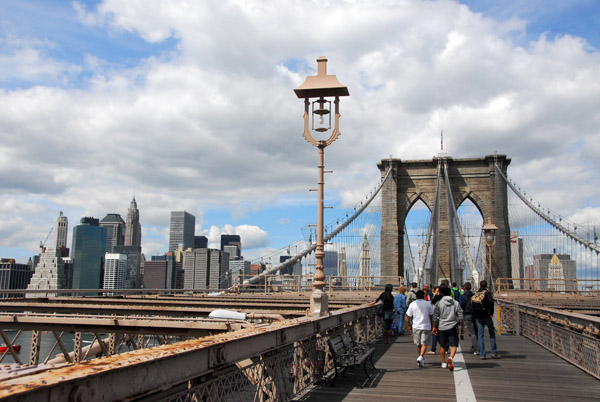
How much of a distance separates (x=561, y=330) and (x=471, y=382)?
169 inches

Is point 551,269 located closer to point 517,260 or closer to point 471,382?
point 517,260

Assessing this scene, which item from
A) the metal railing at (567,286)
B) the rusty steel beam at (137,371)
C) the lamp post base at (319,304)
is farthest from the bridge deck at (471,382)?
the metal railing at (567,286)

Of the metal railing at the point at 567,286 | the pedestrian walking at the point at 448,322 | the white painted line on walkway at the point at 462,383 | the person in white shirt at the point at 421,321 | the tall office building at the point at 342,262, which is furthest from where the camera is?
the tall office building at the point at 342,262

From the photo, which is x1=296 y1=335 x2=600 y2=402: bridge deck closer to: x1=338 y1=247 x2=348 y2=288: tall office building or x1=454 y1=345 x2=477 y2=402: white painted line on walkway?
x1=454 y1=345 x2=477 y2=402: white painted line on walkway

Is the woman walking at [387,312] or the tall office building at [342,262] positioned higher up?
the tall office building at [342,262]

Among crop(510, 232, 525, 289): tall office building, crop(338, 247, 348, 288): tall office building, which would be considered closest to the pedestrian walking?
crop(338, 247, 348, 288): tall office building

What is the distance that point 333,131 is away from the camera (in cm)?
1098

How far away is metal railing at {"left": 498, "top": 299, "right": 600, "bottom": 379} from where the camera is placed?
8945mm

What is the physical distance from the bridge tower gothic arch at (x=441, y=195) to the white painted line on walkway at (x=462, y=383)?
44949 millimetres

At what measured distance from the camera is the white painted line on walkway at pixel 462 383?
7.05 m

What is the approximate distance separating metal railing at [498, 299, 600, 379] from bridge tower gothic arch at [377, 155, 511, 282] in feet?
122

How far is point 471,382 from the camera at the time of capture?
8195mm

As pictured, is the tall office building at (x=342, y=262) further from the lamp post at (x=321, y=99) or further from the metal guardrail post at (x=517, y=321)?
the lamp post at (x=321, y=99)

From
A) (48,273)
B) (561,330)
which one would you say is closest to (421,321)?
(561,330)
